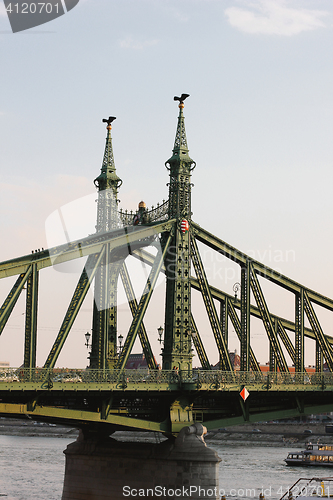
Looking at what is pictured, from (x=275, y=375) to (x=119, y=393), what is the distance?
12.2 m

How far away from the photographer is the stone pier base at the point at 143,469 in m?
38.6

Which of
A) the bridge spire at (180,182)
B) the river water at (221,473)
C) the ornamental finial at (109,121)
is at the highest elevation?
the ornamental finial at (109,121)

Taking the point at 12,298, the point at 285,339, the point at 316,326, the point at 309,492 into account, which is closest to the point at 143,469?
the point at 12,298

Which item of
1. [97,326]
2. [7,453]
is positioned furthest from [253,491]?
[7,453]

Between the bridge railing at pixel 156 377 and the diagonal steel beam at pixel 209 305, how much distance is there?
72.7 inches

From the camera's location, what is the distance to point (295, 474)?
263ft

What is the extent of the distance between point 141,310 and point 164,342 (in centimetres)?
367

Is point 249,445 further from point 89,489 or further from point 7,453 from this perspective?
point 89,489

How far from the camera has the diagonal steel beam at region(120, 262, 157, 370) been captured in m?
47.7

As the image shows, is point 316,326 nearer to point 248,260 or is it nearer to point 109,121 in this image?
point 248,260

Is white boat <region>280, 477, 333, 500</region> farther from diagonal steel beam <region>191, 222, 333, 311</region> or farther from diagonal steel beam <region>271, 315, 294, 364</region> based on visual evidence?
diagonal steel beam <region>191, 222, 333, 311</region>

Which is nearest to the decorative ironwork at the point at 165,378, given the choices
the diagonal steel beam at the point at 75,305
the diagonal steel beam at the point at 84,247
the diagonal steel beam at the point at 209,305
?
the diagonal steel beam at the point at 75,305

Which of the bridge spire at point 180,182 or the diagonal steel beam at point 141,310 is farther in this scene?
the bridge spire at point 180,182

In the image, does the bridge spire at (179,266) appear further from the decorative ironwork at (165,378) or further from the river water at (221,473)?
the river water at (221,473)
